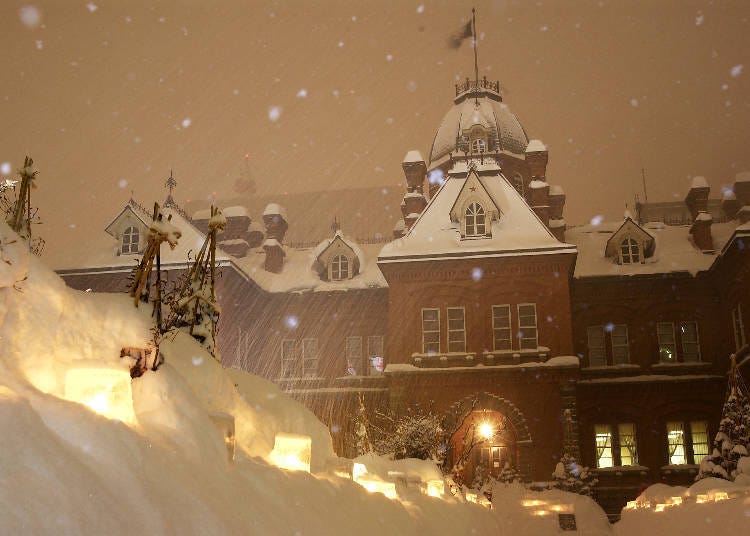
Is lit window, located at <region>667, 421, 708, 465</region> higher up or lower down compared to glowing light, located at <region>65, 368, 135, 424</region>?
higher up

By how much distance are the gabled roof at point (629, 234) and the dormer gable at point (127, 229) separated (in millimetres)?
19280

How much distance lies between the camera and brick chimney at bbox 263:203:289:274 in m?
35.7

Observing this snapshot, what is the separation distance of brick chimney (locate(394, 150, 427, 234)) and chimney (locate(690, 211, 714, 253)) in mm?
11608

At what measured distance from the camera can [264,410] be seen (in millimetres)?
8578

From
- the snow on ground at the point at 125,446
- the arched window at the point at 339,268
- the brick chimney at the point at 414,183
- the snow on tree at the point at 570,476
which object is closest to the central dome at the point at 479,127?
the brick chimney at the point at 414,183

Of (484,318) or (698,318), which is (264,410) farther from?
(698,318)

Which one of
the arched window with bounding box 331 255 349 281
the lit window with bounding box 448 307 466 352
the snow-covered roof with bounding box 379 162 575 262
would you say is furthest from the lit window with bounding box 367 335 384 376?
the snow-covered roof with bounding box 379 162 575 262

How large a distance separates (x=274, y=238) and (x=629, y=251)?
15811 millimetres

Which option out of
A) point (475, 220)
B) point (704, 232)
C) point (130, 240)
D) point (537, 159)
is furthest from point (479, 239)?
point (130, 240)

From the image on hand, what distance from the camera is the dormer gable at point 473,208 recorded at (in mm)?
29766

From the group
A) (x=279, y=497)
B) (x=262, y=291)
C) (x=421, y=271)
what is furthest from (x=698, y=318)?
(x=279, y=497)

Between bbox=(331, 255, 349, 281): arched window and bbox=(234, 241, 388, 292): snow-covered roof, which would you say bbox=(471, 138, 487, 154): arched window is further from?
bbox=(331, 255, 349, 281): arched window

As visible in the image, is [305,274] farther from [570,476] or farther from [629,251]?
[570,476]

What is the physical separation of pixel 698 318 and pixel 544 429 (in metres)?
9.16
